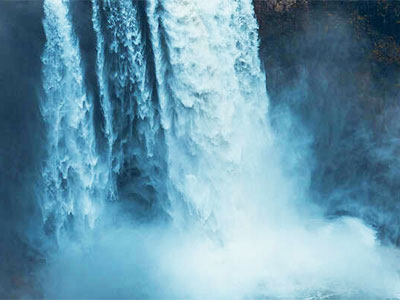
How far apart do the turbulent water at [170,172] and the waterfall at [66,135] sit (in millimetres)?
21

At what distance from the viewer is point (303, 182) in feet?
45.7

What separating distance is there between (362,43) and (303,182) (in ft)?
12.1

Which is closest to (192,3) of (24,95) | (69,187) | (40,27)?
(40,27)

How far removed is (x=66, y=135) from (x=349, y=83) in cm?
680

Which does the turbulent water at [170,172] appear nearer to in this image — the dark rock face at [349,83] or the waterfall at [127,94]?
the waterfall at [127,94]

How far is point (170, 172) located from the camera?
12156mm

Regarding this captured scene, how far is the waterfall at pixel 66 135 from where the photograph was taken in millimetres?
10516

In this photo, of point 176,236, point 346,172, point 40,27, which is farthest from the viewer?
point 346,172

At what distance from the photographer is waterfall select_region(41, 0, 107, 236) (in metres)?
10.5

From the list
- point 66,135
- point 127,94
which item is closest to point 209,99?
point 127,94

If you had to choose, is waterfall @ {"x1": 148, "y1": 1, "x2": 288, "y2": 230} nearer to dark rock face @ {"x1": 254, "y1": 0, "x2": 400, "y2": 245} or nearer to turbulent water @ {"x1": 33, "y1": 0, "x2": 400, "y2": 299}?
turbulent water @ {"x1": 33, "y1": 0, "x2": 400, "y2": 299}

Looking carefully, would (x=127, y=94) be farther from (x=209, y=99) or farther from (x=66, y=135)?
(x=209, y=99)

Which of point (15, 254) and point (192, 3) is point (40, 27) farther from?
point (15, 254)

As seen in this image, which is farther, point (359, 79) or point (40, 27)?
point (359, 79)
